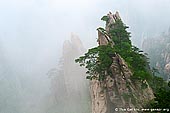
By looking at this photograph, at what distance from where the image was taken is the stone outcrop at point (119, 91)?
100 ft

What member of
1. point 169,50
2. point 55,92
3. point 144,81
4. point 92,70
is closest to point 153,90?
point 144,81

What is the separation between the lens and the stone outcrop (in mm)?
30547

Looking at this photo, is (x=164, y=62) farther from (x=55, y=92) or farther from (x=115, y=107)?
(x=115, y=107)

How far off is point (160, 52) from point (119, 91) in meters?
57.4

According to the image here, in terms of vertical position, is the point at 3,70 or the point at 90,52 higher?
the point at 3,70

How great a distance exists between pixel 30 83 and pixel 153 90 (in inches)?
1857

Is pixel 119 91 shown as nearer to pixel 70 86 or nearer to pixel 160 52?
pixel 70 86

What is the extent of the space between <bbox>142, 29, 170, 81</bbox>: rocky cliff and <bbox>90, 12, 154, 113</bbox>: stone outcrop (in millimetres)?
30935

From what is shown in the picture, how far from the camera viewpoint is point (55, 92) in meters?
61.0

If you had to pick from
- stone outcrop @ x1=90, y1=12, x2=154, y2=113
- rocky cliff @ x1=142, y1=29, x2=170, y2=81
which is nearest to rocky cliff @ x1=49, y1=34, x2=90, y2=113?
rocky cliff @ x1=142, y1=29, x2=170, y2=81

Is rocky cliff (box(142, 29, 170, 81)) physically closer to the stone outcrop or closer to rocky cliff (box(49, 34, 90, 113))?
rocky cliff (box(49, 34, 90, 113))

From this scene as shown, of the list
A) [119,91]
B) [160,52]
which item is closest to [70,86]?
[119,91]

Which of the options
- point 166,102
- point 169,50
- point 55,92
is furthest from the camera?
point 169,50

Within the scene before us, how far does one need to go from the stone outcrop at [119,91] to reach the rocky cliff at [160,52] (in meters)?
30.9
